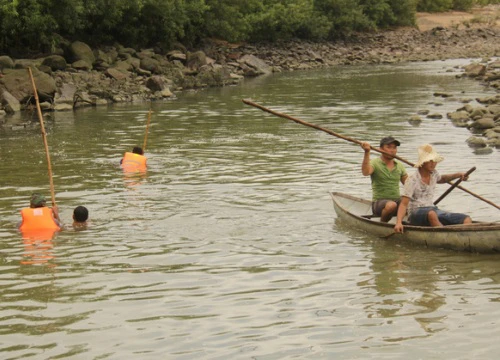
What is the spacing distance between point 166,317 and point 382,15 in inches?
2522

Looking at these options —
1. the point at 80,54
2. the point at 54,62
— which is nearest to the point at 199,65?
the point at 80,54

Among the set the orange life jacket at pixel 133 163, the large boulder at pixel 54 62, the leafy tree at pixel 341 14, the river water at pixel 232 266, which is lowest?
the river water at pixel 232 266

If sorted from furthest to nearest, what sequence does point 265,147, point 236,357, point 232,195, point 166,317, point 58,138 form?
point 58,138, point 265,147, point 232,195, point 166,317, point 236,357

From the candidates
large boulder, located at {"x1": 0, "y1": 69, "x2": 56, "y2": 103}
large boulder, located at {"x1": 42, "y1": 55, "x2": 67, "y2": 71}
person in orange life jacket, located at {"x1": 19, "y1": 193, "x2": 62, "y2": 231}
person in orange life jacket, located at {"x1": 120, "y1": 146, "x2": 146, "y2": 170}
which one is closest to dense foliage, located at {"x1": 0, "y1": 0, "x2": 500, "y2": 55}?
large boulder, located at {"x1": 42, "y1": 55, "x2": 67, "y2": 71}

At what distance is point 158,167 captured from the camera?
61.1 ft

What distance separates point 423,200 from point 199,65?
109ft

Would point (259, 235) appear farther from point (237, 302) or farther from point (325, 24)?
point (325, 24)

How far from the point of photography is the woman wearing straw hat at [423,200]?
36.9 feet

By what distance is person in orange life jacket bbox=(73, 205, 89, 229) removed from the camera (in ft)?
42.2

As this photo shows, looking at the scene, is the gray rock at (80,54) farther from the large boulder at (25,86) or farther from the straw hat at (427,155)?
the straw hat at (427,155)

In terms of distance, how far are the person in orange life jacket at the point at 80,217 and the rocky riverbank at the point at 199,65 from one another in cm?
1065

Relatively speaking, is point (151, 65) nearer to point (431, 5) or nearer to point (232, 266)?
point (232, 266)

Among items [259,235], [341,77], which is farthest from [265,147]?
[341,77]

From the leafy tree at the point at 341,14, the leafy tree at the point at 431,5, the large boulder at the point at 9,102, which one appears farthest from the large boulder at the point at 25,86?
the leafy tree at the point at 431,5
